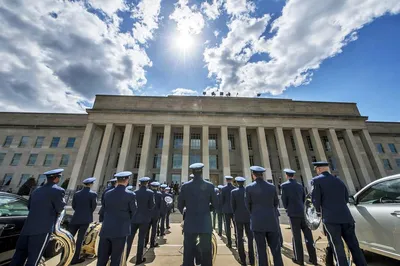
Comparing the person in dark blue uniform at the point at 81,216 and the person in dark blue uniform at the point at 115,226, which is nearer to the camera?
the person in dark blue uniform at the point at 115,226

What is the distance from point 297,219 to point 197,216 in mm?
3129

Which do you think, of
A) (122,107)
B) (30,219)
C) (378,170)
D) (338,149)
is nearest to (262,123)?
(338,149)

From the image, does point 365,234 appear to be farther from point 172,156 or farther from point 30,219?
point 172,156

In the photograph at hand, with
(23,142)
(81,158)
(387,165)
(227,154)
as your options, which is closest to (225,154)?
(227,154)

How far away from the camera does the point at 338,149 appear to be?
24.7 metres

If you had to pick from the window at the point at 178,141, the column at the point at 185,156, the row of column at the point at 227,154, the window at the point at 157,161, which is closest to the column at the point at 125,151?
the row of column at the point at 227,154

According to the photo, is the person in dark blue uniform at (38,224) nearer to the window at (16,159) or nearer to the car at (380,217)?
the car at (380,217)

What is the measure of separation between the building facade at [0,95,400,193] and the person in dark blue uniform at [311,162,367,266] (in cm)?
1964

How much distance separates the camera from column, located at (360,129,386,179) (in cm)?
2389

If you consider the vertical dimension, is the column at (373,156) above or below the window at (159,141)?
below

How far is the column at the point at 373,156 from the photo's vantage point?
2389 centimetres

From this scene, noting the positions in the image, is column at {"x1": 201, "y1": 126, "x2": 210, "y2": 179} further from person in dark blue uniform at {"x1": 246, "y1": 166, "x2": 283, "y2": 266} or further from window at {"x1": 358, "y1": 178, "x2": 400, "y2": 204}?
person in dark blue uniform at {"x1": 246, "y1": 166, "x2": 283, "y2": 266}

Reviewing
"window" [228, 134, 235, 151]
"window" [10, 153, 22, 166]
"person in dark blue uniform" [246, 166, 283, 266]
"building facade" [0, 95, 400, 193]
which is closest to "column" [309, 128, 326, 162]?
"building facade" [0, 95, 400, 193]

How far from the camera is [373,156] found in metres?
24.8
